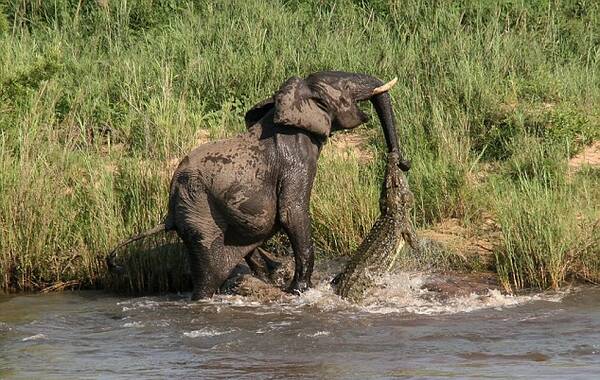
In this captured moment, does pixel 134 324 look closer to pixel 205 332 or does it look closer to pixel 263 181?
pixel 205 332

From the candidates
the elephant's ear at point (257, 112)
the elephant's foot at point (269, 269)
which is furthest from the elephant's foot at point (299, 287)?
the elephant's ear at point (257, 112)

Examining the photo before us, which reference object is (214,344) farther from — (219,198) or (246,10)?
(246,10)

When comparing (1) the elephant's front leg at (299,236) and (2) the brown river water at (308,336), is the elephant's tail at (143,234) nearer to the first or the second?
(2) the brown river water at (308,336)

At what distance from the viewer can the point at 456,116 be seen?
11812mm

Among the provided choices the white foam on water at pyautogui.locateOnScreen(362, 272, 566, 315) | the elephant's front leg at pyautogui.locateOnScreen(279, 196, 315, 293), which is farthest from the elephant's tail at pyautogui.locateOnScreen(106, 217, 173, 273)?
the white foam on water at pyautogui.locateOnScreen(362, 272, 566, 315)

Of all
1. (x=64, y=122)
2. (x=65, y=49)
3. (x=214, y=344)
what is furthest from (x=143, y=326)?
(x=65, y=49)

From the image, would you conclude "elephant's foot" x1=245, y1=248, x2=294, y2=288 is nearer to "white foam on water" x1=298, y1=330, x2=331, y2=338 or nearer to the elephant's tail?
the elephant's tail

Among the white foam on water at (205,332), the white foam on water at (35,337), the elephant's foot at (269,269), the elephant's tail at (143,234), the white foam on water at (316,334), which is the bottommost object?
the white foam on water at (316,334)

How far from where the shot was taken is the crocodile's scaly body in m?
9.20

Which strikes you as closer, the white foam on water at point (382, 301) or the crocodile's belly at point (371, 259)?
the white foam on water at point (382, 301)

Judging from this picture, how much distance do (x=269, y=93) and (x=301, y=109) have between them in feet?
11.1

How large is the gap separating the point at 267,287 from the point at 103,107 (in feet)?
11.4

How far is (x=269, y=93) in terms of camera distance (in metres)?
12.5

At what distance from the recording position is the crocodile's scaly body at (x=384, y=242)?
9.20m
